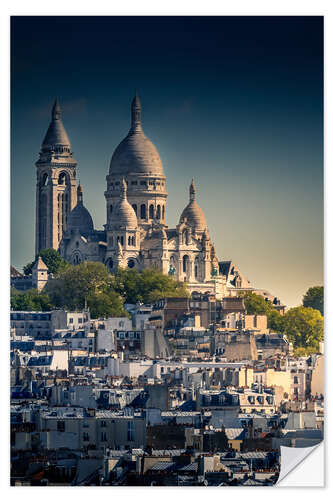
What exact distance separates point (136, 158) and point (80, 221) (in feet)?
16.6

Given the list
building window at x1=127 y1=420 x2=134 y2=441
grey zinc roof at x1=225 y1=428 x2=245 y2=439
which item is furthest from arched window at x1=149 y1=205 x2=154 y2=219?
building window at x1=127 y1=420 x2=134 y2=441

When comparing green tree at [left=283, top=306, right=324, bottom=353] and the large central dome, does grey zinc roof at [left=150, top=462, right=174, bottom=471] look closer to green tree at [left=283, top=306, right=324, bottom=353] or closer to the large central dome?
green tree at [left=283, top=306, right=324, bottom=353]

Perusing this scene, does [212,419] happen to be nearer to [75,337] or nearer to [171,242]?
[75,337]

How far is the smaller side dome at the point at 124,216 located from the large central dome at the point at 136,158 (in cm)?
194

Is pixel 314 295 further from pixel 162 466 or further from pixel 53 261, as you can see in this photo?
pixel 53 261

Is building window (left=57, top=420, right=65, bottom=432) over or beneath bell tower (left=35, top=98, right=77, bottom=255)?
beneath

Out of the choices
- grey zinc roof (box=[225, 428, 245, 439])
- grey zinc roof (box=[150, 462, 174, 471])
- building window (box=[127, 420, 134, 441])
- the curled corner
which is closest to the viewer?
the curled corner

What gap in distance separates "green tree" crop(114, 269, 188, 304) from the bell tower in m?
14.3

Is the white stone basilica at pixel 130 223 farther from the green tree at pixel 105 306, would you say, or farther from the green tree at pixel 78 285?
the green tree at pixel 105 306

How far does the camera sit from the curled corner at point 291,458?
40.3 metres

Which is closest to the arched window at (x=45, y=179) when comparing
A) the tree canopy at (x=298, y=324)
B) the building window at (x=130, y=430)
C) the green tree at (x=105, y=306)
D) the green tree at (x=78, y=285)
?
the green tree at (x=78, y=285)

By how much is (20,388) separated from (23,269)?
181 feet

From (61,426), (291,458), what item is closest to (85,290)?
(61,426)

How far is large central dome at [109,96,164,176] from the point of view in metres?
125
